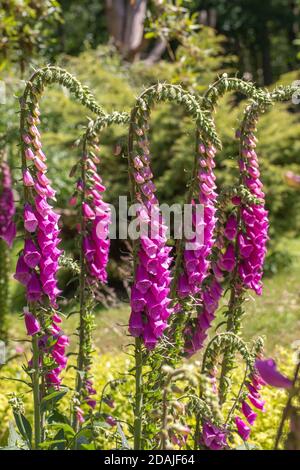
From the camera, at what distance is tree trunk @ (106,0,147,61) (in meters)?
14.8

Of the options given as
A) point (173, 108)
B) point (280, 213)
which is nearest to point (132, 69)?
point (173, 108)

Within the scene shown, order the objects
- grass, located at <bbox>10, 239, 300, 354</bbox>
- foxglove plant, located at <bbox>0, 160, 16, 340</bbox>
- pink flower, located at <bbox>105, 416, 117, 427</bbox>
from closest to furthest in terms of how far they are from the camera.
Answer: pink flower, located at <bbox>105, 416, 117, 427</bbox> < foxglove plant, located at <bbox>0, 160, 16, 340</bbox> < grass, located at <bbox>10, 239, 300, 354</bbox>

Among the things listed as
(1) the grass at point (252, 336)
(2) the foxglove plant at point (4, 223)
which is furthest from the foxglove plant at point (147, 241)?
(2) the foxglove plant at point (4, 223)

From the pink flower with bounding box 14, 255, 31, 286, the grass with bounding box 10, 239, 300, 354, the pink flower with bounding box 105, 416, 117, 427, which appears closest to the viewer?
the pink flower with bounding box 14, 255, 31, 286

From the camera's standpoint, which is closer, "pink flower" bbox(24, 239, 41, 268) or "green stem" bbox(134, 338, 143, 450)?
"pink flower" bbox(24, 239, 41, 268)

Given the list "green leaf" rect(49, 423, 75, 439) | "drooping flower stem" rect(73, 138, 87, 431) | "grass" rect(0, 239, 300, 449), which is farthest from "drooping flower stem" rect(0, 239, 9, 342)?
"green leaf" rect(49, 423, 75, 439)

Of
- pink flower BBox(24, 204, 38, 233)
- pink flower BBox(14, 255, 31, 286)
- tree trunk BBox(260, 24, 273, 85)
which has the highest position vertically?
tree trunk BBox(260, 24, 273, 85)

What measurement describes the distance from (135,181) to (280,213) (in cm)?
730

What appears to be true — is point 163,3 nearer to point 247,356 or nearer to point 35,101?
point 35,101

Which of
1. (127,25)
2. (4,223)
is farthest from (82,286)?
(127,25)

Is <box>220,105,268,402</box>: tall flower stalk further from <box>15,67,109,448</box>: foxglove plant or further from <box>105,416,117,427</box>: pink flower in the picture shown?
<box>15,67,109,448</box>: foxglove plant

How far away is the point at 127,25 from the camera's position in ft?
49.5
